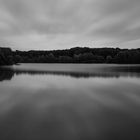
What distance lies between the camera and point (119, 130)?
369cm

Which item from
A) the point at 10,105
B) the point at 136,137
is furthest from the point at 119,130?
the point at 10,105

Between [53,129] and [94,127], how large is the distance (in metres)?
1.19

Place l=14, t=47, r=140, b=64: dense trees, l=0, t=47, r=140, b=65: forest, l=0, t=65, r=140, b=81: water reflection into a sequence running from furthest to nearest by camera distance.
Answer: l=14, t=47, r=140, b=64: dense trees
l=0, t=47, r=140, b=65: forest
l=0, t=65, r=140, b=81: water reflection

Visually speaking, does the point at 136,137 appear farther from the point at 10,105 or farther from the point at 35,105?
the point at 10,105

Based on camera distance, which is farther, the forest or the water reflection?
the forest

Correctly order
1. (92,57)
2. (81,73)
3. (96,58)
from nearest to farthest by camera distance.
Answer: (81,73) < (96,58) < (92,57)

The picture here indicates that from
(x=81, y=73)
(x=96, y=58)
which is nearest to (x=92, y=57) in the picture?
(x=96, y=58)

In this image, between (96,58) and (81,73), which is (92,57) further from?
(81,73)

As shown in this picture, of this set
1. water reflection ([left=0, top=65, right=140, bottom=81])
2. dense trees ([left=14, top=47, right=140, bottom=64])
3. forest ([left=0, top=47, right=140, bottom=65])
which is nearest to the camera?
water reflection ([left=0, top=65, right=140, bottom=81])

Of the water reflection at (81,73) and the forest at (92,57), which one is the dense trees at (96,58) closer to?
the forest at (92,57)

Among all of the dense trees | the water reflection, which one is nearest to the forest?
the dense trees

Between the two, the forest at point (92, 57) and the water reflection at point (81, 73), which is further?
the forest at point (92, 57)

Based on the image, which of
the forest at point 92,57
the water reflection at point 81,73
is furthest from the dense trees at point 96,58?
the water reflection at point 81,73

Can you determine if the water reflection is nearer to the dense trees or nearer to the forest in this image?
the forest
